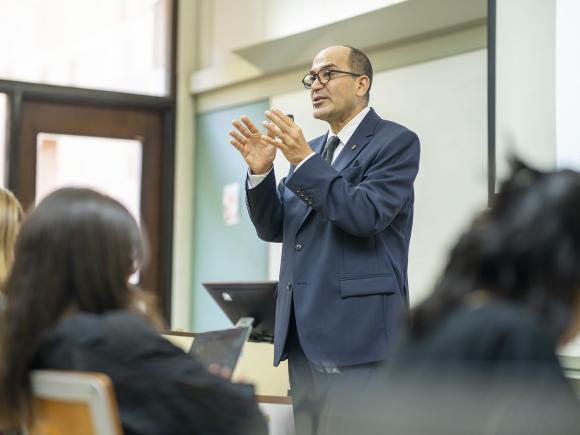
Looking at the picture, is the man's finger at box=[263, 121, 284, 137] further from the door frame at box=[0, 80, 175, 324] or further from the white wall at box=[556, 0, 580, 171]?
the door frame at box=[0, 80, 175, 324]

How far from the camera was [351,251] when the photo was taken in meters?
2.51

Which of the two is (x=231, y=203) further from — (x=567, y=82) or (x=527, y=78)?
(x=567, y=82)

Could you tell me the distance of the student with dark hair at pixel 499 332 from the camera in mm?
1051

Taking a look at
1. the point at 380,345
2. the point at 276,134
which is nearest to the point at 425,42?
the point at 276,134

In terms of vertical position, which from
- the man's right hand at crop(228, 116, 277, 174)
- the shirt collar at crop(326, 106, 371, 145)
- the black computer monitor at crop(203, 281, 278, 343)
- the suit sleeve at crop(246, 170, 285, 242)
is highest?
the shirt collar at crop(326, 106, 371, 145)

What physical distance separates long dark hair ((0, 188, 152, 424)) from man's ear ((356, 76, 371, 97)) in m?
1.47

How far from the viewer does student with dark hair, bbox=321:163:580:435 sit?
1051mm

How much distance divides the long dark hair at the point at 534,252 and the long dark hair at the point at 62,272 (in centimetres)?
51

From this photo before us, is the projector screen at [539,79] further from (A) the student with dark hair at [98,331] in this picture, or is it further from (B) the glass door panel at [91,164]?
(B) the glass door panel at [91,164]

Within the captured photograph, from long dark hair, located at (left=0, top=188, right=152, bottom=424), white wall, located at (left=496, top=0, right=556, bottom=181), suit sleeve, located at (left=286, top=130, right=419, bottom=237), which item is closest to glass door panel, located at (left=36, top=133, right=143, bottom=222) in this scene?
white wall, located at (left=496, top=0, right=556, bottom=181)

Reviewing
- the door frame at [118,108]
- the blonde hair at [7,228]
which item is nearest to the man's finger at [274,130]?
the blonde hair at [7,228]

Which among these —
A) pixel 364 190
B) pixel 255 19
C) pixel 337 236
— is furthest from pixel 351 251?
pixel 255 19

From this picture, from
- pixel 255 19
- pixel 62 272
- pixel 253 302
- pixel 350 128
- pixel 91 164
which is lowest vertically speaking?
pixel 253 302

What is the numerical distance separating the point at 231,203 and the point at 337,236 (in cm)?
299
